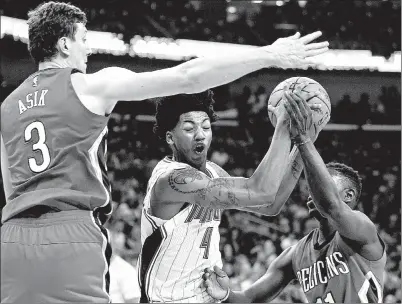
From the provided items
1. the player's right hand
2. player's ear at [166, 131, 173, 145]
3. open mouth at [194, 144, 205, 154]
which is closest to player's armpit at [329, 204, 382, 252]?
the player's right hand

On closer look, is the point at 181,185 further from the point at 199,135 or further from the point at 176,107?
the point at 176,107

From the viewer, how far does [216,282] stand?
12.5ft

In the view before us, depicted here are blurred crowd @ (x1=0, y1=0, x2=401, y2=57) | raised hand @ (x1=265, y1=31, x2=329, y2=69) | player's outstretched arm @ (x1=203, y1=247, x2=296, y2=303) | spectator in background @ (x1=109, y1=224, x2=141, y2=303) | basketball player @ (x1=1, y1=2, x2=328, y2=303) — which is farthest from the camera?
blurred crowd @ (x1=0, y1=0, x2=401, y2=57)

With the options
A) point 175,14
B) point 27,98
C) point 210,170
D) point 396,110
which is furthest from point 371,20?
point 27,98

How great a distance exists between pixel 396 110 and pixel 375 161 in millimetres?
1615

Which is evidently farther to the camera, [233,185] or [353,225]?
[353,225]

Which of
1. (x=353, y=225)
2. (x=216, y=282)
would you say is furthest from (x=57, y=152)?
(x=353, y=225)

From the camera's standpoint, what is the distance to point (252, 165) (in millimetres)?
15078

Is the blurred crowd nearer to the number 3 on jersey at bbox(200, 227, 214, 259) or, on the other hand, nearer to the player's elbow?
the number 3 on jersey at bbox(200, 227, 214, 259)

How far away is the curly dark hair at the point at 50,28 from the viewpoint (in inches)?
122

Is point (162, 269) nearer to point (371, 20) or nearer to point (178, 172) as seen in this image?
point (178, 172)

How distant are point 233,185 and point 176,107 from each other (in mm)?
654

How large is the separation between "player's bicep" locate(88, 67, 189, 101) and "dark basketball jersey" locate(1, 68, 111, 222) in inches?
5.0

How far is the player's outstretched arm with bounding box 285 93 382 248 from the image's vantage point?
386 centimetres
